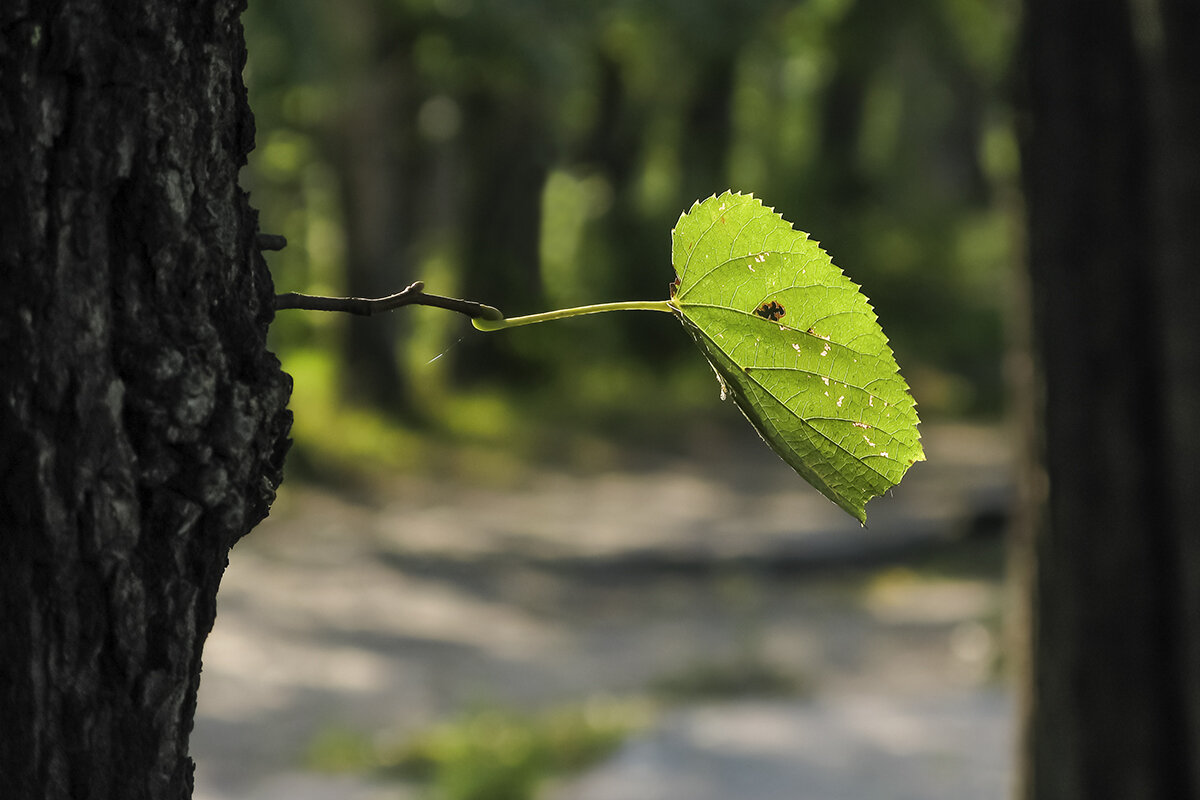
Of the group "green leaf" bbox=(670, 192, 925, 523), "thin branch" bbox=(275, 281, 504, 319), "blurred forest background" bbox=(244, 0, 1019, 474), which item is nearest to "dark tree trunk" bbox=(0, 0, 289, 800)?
"thin branch" bbox=(275, 281, 504, 319)

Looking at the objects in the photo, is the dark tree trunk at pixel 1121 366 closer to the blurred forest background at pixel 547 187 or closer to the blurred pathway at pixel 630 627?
the blurred pathway at pixel 630 627

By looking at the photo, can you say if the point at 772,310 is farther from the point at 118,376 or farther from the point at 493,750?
the point at 493,750

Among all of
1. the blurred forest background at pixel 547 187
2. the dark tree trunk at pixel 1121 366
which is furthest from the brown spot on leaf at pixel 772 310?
the blurred forest background at pixel 547 187

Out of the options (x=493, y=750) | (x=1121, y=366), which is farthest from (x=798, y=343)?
(x=493, y=750)

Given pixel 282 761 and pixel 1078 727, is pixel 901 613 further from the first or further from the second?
pixel 1078 727

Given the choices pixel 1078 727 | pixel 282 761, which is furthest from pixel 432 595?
pixel 1078 727

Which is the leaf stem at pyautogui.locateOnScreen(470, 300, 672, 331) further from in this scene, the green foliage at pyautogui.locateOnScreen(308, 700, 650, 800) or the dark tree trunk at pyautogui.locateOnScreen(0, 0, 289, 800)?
the green foliage at pyautogui.locateOnScreen(308, 700, 650, 800)

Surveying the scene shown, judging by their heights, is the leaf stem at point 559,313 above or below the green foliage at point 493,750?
below
